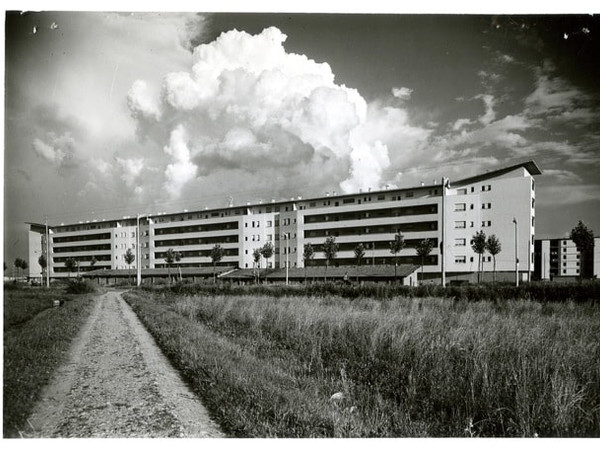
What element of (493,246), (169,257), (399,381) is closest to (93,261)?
(169,257)

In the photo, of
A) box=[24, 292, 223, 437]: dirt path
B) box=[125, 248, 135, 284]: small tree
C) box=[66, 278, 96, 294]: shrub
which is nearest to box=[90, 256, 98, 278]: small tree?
box=[125, 248, 135, 284]: small tree

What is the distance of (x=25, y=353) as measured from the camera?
6.85m

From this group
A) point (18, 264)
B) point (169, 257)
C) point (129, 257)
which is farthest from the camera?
point (129, 257)

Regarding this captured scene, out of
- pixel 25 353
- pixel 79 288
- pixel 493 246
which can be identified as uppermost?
pixel 493 246

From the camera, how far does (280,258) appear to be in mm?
57062

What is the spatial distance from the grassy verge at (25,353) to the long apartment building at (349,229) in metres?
27.3

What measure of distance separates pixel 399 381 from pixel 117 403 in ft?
14.5

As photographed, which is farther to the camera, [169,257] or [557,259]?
[557,259]

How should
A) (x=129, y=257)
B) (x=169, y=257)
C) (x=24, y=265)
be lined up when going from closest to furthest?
1. (x=24, y=265)
2. (x=169, y=257)
3. (x=129, y=257)

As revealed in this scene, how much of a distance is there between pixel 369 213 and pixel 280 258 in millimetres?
14910

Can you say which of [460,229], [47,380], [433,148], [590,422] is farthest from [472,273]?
[47,380]

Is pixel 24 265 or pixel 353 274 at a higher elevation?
pixel 24 265

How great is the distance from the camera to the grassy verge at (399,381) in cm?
527

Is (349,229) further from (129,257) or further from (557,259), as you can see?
A: (557,259)
